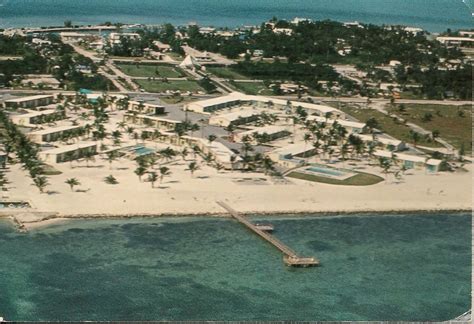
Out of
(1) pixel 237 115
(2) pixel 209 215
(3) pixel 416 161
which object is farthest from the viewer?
(1) pixel 237 115

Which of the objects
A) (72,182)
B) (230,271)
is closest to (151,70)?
(72,182)

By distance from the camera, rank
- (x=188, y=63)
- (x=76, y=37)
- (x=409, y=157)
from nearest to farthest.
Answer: (x=409, y=157), (x=188, y=63), (x=76, y=37)

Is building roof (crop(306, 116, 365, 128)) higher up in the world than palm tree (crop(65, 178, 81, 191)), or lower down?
higher up

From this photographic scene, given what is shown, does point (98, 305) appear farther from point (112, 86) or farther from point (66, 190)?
point (112, 86)

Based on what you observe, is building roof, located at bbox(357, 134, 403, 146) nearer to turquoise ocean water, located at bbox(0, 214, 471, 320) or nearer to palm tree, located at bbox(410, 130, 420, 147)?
palm tree, located at bbox(410, 130, 420, 147)

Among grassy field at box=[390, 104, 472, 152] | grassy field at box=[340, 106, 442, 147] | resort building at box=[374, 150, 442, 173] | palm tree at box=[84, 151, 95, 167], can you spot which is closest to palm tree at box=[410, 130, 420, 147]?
grassy field at box=[340, 106, 442, 147]

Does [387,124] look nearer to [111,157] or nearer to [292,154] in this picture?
[292,154]

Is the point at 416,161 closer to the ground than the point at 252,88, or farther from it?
closer to the ground

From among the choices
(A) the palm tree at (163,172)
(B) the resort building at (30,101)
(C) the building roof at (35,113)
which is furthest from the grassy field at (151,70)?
(A) the palm tree at (163,172)
